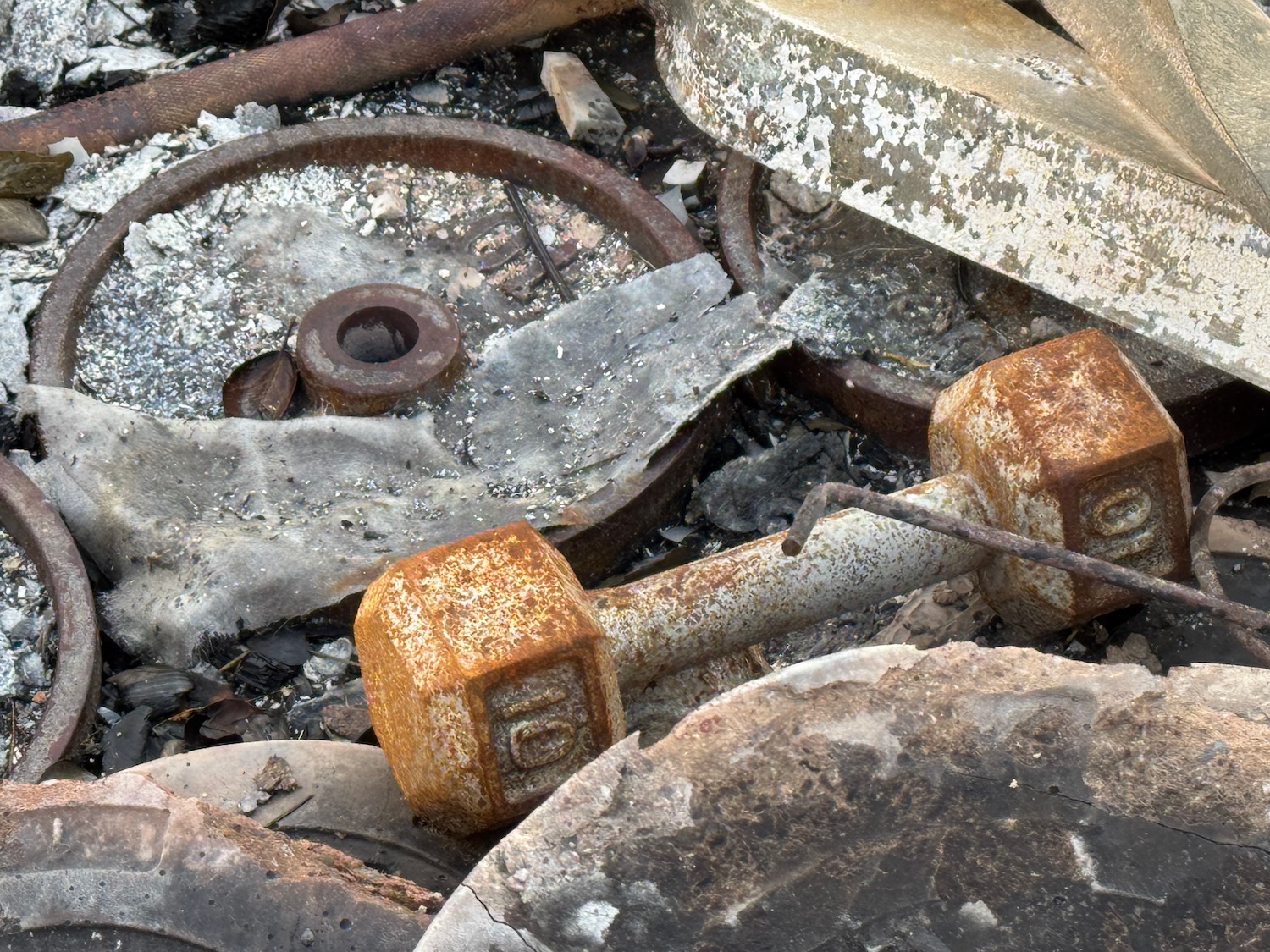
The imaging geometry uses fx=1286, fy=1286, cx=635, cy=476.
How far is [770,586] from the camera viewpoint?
8.42 ft

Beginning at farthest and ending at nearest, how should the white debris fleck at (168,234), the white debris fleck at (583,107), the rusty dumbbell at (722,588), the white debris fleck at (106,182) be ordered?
the white debris fleck at (583,107), the white debris fleck at (106,182), the white debris fleck at (168,234), the rusty dumbbell at (722,588)

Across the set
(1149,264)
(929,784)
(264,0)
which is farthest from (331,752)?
(264,0)

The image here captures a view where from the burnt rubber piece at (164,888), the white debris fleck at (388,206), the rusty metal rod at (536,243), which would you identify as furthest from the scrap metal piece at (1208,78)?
the white debris fleck at (388,206)

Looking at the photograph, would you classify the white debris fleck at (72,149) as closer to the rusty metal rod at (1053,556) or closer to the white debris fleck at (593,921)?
the rusty metal rod at (1053,556)

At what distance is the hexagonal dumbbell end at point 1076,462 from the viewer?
2455 mm

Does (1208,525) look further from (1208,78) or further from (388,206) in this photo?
(388,206)

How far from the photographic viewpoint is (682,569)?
2568 mm

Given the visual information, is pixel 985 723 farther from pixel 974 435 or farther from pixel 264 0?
pixel 264 0

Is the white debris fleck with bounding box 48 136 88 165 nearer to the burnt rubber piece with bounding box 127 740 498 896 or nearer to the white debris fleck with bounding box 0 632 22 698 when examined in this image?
the white debris fleck with bounding box 0 632 22 698

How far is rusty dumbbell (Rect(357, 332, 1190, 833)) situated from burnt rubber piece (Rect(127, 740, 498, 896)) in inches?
7.5

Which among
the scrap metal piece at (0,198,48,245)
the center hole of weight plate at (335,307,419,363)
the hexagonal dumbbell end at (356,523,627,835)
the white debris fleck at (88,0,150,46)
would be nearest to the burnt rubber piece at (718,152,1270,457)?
the center hole of weight plate at (335,307,419,363)

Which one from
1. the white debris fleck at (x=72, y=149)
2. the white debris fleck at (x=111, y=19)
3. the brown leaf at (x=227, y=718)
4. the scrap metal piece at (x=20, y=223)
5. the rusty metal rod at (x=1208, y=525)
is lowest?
the brown leaf at (x=227, y=718)

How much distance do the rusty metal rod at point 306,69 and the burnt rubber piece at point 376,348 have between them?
0.91 m

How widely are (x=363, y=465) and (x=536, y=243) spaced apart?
995 millimetres
